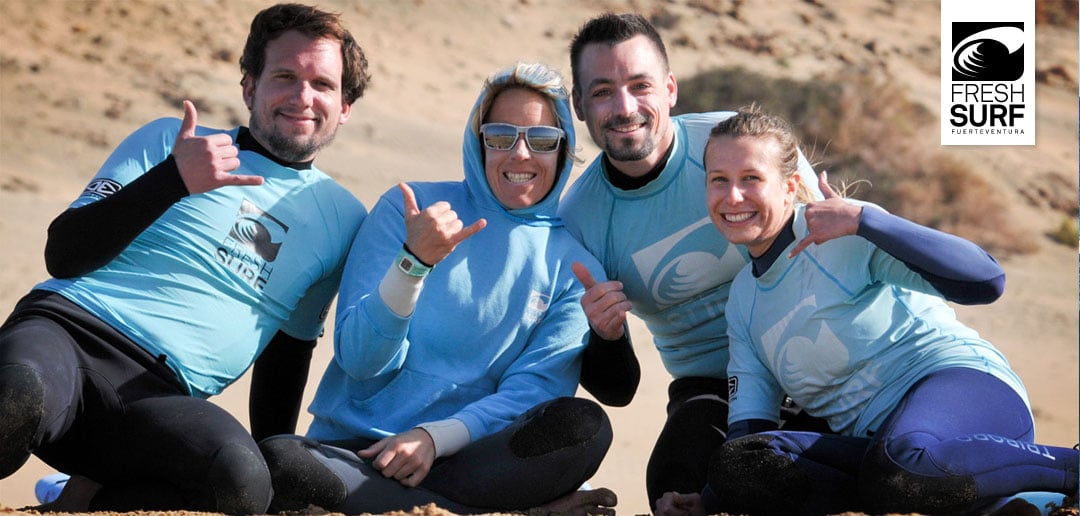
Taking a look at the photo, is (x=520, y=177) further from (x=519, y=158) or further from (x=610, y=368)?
(x=610, y=368)

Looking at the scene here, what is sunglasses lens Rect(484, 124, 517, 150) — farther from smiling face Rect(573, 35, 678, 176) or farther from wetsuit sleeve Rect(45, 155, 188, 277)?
wetsuit sleeve Rect(45, 155, 188, 277)

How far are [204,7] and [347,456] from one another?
13.7m

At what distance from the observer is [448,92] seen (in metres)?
17.4

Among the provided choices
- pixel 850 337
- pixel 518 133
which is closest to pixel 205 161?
pixel 518 133

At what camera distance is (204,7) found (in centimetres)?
1694

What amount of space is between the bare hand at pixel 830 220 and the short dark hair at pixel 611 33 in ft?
4.05

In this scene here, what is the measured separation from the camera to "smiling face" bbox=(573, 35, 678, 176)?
16.6 ft

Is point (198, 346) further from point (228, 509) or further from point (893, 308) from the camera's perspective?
point (893, 308)

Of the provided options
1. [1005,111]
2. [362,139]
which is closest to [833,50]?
[362,139]

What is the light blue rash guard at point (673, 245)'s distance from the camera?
5.11 meters

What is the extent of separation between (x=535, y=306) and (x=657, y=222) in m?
0.73

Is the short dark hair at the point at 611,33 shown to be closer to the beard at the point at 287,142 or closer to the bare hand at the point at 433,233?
the beard at the point at 287,142

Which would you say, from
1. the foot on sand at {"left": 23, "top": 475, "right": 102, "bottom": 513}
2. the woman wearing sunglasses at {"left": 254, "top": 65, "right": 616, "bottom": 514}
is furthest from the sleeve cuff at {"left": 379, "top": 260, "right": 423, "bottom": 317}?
the foot on sand at {"left": 23, "top": 475, "right": 102, "bottom": 513}

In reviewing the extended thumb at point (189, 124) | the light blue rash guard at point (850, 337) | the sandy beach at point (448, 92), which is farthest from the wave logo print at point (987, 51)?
the extended thumb at point (189, 124)
